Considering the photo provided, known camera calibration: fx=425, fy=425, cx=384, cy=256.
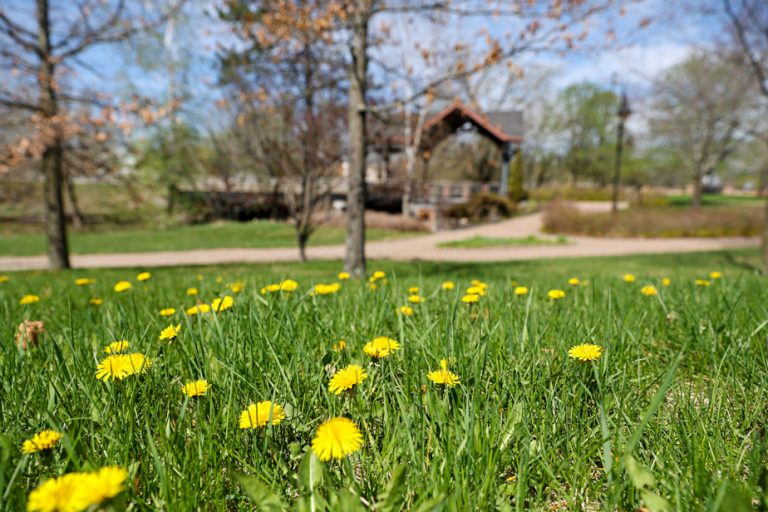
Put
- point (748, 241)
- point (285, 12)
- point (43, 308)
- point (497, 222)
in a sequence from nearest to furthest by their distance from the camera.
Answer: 1. point (43, 308)
2. point (285, 12)
3. point (748, 241)
4. point (497, 222)

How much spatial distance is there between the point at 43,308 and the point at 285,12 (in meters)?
5.01

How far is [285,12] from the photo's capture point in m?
5.93

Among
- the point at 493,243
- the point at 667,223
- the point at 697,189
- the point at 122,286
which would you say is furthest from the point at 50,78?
the point at 697,189

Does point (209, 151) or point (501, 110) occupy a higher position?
point (501, 110)

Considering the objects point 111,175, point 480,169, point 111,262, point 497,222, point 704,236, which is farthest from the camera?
point 480,169

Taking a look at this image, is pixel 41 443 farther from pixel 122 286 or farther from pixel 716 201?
pixel 716 201

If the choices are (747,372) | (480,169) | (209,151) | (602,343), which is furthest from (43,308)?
(480,169)

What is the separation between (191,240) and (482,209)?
637 inches

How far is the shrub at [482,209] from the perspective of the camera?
2487cm

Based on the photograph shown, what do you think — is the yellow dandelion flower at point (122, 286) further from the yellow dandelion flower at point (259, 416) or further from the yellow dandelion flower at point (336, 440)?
the yellow dandelion flower at point (336, 440)

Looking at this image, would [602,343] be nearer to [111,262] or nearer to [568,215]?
[111,262]

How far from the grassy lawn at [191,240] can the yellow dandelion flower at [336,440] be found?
1578 cm

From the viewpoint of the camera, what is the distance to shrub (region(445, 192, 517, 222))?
24872 mm

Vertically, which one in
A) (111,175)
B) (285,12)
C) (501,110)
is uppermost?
(501,110)
